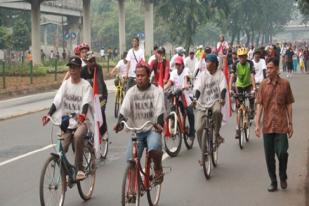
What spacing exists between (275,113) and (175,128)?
308 cm

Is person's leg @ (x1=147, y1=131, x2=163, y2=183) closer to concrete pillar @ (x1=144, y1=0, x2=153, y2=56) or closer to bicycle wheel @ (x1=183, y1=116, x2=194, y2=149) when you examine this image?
bicycle wheel @ (x1=183, y1=116, x2=194, y2=149)

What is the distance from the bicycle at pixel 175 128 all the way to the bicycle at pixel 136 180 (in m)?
3.57

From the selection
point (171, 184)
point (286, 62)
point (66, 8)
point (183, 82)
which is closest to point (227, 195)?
point (171, 184)

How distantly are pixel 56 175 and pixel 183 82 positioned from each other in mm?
4945

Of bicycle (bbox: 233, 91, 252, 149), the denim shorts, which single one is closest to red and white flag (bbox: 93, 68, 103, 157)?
the denim shorts

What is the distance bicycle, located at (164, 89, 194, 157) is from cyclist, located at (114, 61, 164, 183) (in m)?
3.63

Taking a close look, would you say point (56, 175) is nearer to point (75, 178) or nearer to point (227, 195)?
point (75, 178)

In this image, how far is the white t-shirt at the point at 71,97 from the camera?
298 inches

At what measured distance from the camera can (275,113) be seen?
311 inches

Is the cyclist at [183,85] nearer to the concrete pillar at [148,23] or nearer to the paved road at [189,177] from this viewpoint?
the paved road at [189,177]

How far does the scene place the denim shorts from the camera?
6849mm

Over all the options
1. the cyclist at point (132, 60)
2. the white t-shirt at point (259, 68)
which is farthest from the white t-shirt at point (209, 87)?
the cyclist at point (132, 60)

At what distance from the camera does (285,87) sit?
793 cm

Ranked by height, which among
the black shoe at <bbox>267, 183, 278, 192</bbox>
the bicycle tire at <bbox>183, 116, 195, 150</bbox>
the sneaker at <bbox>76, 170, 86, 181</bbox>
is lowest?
the black shoe at <bbox>267, 183, 278, 192</bbox>
